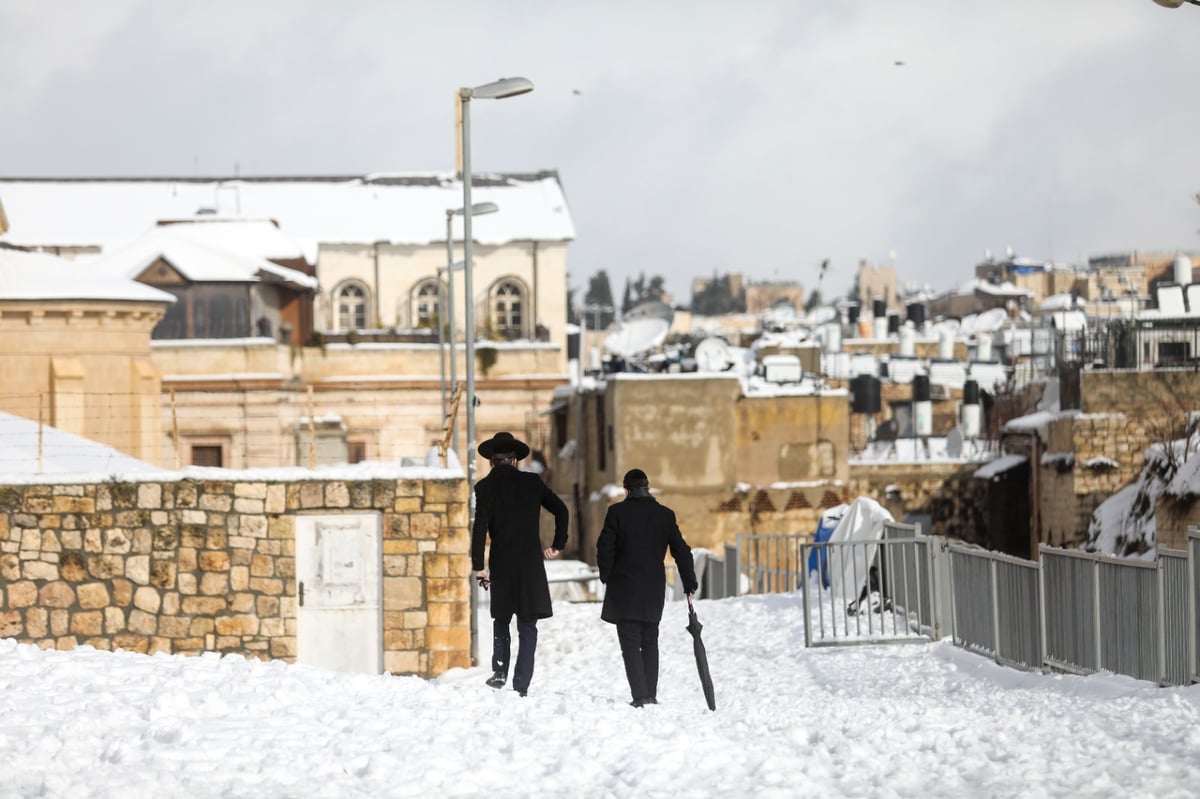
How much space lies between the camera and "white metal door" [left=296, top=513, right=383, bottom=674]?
60.1 ft

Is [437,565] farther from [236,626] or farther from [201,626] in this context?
[201,626]

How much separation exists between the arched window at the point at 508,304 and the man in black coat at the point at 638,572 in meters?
49.1

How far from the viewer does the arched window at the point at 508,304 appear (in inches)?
2422

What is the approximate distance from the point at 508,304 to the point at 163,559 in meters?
43.8

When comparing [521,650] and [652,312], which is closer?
[521,650]

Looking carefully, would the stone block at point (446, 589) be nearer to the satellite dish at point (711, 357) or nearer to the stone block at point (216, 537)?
the stone block at point (216, 537)

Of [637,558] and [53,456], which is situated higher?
[53,456]

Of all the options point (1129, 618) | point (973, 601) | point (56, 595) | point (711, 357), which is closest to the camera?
point (1129, 618)

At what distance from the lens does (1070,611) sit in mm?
14156

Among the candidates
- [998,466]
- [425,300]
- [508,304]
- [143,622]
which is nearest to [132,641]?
[143,622]

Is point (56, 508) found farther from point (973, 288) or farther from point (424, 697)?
point (973, 288)

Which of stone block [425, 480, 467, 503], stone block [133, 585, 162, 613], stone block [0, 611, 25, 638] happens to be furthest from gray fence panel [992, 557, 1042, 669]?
stone block [0, 611, 25, 638]

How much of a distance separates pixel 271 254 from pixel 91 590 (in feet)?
130

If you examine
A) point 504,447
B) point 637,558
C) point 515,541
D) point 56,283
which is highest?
point 56,283
